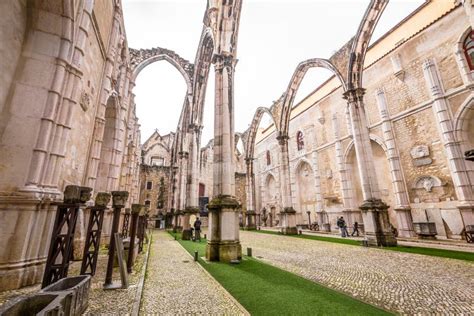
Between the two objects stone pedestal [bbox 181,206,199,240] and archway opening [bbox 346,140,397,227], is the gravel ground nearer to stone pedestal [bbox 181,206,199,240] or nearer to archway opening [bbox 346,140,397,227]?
stone pedestal [bbox 181,206,199,240]

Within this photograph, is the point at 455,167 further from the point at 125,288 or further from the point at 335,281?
the point at 125,288

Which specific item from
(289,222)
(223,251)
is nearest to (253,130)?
(289,222)

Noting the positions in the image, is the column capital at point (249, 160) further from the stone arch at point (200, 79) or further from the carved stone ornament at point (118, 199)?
the carved stone ornament at point (118, 199)

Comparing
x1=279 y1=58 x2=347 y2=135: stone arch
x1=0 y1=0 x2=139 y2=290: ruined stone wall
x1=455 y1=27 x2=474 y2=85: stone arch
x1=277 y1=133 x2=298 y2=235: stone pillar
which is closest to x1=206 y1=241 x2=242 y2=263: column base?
x1=0 y1=0 x2=139 y2=290: ruined stone wall

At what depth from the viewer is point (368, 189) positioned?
939 cm

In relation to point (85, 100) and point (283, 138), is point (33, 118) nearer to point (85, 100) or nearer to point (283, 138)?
point (85, 100)

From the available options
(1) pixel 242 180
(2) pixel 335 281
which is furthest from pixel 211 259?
(1) pixel 242 180

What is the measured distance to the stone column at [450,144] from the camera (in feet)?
32.2

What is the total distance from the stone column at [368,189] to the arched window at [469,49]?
536cm

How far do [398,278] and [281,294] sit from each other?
284cm

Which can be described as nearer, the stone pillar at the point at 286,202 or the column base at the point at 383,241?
the column base at the point at 383,241

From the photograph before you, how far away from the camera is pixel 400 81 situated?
1327 cm

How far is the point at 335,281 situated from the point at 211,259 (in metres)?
3.25

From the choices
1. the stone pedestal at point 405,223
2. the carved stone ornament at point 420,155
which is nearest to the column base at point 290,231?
the stone pedestal at point 405,223
